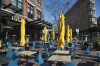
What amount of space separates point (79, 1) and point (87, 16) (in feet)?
54.7

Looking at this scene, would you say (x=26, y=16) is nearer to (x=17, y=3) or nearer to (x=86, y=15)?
(x=17, y=3)

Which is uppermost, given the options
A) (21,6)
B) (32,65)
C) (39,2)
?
(39,2)

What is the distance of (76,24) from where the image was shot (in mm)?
90000

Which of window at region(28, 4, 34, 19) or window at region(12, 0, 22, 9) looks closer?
window at region(12, 0, 22, 9)

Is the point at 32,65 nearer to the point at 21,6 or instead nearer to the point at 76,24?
the point at 21,6

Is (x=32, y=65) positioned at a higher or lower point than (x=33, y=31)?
lower

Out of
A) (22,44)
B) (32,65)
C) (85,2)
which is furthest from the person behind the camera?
(85,2)

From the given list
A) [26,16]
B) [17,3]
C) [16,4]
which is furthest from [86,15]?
[16,4]

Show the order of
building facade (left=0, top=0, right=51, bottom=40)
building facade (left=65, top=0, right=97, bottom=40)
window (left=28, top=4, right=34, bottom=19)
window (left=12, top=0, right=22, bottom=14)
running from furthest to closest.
Answer: building facade (left=65, top=0, right=97, bottom=40)
window (left=28, top=4, right=34, bottom=19)
window (left=12, top=0, right=22, bottom=14)
building facade (left=0, top=0, right=51, bottom=40)

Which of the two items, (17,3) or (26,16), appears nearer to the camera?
(17,3)

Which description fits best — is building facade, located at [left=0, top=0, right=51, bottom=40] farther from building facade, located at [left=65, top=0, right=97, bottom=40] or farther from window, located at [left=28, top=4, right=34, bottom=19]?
building facade, located at [left=65, top=0, right=97, bottom=40]

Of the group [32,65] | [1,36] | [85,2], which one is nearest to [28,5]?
[1,36]

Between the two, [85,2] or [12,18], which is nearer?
[12,18]

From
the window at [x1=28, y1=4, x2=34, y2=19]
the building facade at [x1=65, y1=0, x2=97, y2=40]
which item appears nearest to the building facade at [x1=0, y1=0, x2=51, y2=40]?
the window at [x1=28, y1=4, x2=34, y2=19]
